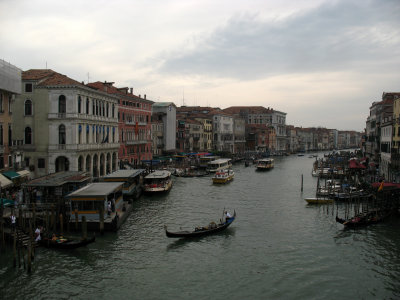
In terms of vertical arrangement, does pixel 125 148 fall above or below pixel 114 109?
below

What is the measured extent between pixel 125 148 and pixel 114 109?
5.09m

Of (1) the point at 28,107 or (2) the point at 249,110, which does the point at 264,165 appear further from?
(2) the point at 249,110

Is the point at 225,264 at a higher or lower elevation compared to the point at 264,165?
lower

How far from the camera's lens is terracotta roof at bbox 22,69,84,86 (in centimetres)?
2562

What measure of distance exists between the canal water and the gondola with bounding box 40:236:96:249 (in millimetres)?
242

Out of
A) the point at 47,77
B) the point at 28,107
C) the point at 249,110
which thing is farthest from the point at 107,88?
the point at 249,110

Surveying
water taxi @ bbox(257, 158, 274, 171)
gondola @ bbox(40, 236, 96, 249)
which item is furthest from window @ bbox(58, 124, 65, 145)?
water taxi @ bbox(257, 158, 274, 171)

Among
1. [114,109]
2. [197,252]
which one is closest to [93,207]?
[197,252]

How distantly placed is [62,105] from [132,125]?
1317 cm

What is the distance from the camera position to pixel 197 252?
48.2 ft

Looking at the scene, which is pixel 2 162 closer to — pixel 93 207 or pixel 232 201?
pixel 93 207

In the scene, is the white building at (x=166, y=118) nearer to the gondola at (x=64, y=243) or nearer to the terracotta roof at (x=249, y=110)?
the gondola at (x=64, y=243)

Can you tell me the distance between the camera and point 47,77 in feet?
87.6

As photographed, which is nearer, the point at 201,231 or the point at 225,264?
the point at 225,264
